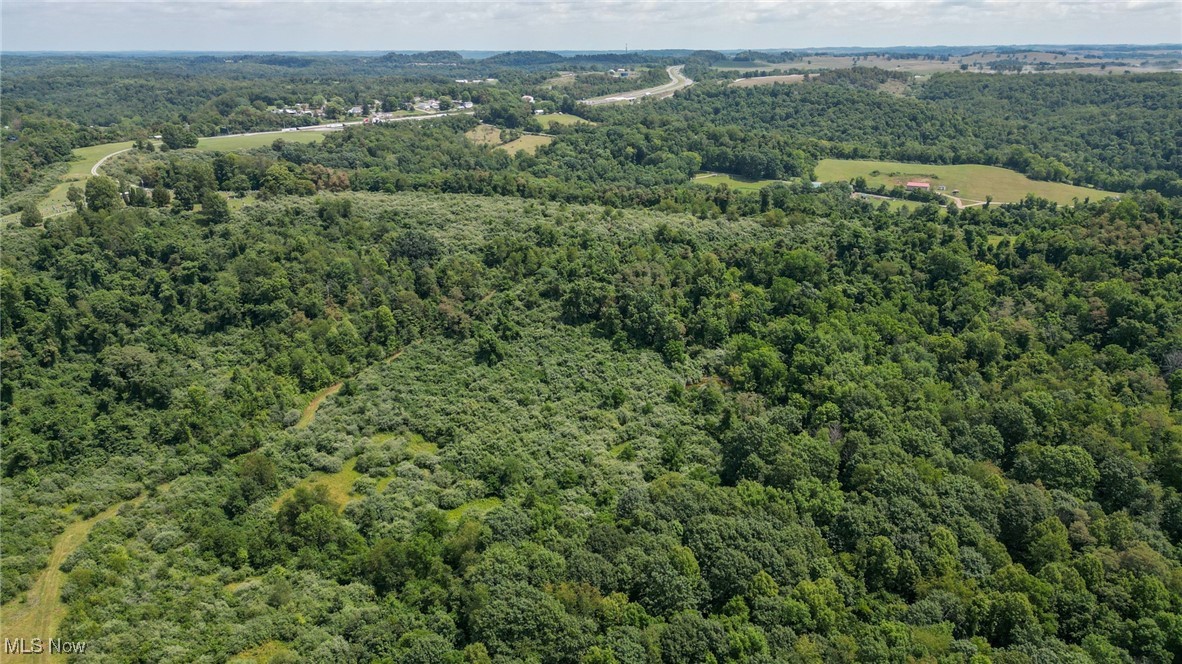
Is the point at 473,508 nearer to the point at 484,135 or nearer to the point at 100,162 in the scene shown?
the point at 100,162

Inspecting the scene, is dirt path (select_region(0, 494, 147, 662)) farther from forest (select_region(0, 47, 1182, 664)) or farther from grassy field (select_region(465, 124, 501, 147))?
grassy field (select_region(465, 124, 501, 147))

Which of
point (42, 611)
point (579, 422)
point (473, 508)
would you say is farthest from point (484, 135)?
point (42, 611)

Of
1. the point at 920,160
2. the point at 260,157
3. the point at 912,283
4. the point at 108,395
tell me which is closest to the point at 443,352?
the point at 108,395

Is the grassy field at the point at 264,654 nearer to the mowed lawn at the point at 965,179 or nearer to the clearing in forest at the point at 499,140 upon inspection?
the clearing in forest at the point at 499,140

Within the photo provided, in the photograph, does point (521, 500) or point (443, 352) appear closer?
point (521, 500)

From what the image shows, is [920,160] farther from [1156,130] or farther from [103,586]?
[103,586]

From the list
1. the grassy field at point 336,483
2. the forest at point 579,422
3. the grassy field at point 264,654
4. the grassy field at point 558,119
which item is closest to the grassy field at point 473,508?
the forest at point 579,422

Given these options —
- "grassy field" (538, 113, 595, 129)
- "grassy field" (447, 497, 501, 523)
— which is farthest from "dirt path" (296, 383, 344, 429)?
"grassy field" (538, 113, 595, 129)
